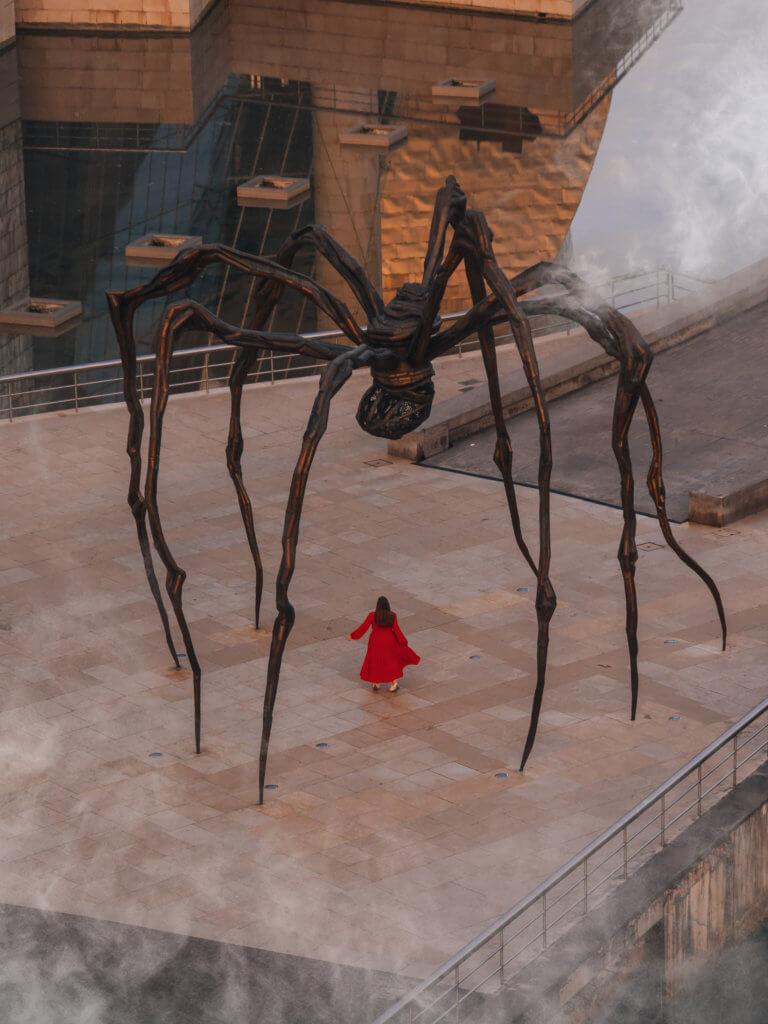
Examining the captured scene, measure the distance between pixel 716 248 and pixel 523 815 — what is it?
30662mm

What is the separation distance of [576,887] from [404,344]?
18.8 feet

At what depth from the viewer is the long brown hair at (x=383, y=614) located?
71.9ft

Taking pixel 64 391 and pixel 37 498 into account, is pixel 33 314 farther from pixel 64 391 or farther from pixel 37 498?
pixel 37 498

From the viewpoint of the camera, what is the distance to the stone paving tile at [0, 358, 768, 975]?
1853cm

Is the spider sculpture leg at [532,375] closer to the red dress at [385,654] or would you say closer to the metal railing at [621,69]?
the red dress at [385,654]

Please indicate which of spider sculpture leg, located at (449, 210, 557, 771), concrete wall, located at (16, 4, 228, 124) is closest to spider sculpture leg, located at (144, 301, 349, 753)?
spider sculpture leg, located at (449, 210, 557, 771)

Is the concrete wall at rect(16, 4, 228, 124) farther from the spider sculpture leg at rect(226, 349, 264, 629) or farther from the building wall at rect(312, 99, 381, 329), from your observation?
the spider sculpture leg at rect(226, 349, 264, 629)

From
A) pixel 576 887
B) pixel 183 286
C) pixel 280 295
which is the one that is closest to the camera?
pixel 576 887

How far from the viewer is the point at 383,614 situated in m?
22.0

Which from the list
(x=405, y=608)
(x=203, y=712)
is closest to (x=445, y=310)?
(x=405, y=608)

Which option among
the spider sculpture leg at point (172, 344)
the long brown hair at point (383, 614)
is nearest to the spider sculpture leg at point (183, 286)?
the spider sculpture leg at point (172, 344)

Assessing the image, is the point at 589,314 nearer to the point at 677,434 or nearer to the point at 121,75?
the point at 677,434

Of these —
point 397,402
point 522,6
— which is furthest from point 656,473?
point 522,6

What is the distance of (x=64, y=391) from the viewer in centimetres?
3734
